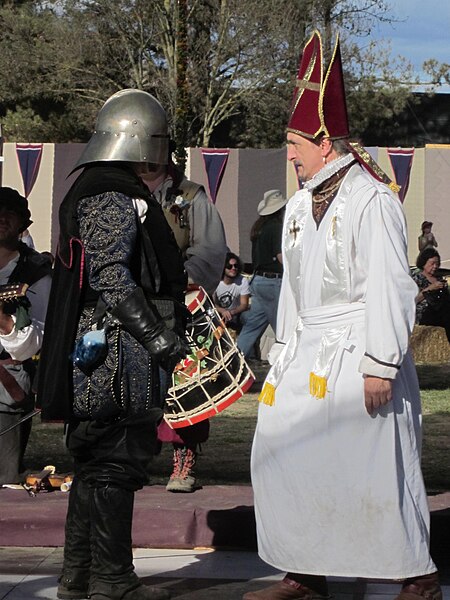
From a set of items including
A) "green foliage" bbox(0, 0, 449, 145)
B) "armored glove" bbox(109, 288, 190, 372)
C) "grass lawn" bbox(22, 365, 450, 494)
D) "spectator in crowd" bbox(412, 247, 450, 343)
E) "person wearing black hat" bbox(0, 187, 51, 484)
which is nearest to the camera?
"armored glove" bbox(109, 288, 190, 372)

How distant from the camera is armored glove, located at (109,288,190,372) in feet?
15.4

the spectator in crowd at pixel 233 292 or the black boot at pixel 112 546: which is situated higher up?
the spectator in crowd at pixel 233 292

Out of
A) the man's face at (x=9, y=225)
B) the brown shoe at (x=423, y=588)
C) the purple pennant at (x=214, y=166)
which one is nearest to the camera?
the brown shoe at (x=423, y=588)

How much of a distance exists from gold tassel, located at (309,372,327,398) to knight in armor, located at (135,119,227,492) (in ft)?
6.47

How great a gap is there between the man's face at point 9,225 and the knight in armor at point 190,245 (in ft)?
2.46

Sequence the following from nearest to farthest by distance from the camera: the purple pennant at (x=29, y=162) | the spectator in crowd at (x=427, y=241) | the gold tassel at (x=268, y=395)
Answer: the gold tassel at (x=268, y=395) < the spectator in crowd at (x=427, y=241) < the purple pennant at (x=29, y=162)

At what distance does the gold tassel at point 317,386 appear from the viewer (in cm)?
486

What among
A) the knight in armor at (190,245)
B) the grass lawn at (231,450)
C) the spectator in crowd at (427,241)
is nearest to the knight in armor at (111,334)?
the knight in armor at (190,245)

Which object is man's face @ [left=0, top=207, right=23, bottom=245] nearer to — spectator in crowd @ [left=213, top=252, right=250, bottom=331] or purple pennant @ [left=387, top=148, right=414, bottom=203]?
spectator in crowd @ [left=213, top=252, right=250, bottom=331]

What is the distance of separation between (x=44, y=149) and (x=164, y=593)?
705 inches

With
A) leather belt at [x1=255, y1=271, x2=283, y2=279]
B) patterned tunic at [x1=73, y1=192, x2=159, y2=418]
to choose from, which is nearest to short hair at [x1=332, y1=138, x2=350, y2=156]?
patterned tunic at [x1=73, y1=192, x2=159, y2=418]

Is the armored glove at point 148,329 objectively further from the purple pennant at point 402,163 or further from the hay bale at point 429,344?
the purple pennant at point 402,163

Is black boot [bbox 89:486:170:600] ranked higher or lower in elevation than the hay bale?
lower

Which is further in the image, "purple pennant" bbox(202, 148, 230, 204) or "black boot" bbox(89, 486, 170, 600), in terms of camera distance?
"purple pennant" bbox(202, 148, 230, 204)
